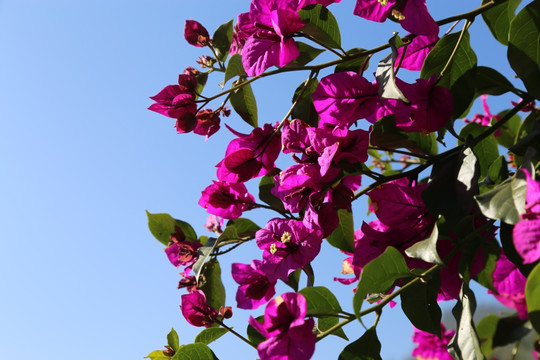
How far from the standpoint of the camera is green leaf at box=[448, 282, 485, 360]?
0.59 m

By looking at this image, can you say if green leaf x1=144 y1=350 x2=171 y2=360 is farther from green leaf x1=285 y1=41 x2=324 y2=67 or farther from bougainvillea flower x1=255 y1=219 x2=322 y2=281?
green leaf x1=285 y1=41 x2=324 y2=67

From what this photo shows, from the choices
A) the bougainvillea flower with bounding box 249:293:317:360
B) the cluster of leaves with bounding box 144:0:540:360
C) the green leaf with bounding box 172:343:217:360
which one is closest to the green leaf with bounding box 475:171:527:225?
the cluster of leaves with bounding box 144:0:540:360

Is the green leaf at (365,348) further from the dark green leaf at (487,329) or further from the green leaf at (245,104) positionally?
the green leaf at (245,104)

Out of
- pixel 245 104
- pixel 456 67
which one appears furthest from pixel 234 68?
pixel 456 67

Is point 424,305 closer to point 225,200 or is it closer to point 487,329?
point 487,329

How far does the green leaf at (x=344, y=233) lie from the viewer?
2.62ft

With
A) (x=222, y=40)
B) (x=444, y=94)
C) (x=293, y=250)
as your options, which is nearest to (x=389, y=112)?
(x=444, y=94)

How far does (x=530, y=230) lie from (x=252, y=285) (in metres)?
0.43

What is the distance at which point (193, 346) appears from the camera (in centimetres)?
76

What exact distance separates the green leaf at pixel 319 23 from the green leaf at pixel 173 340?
470mm

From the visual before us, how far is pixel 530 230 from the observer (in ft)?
1.55

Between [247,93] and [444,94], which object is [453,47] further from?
[247,93]

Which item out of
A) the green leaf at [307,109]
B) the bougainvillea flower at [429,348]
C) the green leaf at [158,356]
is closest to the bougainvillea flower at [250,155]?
the green leaf at [307,109]

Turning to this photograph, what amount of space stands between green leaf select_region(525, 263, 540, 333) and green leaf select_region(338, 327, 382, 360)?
0.21 m
